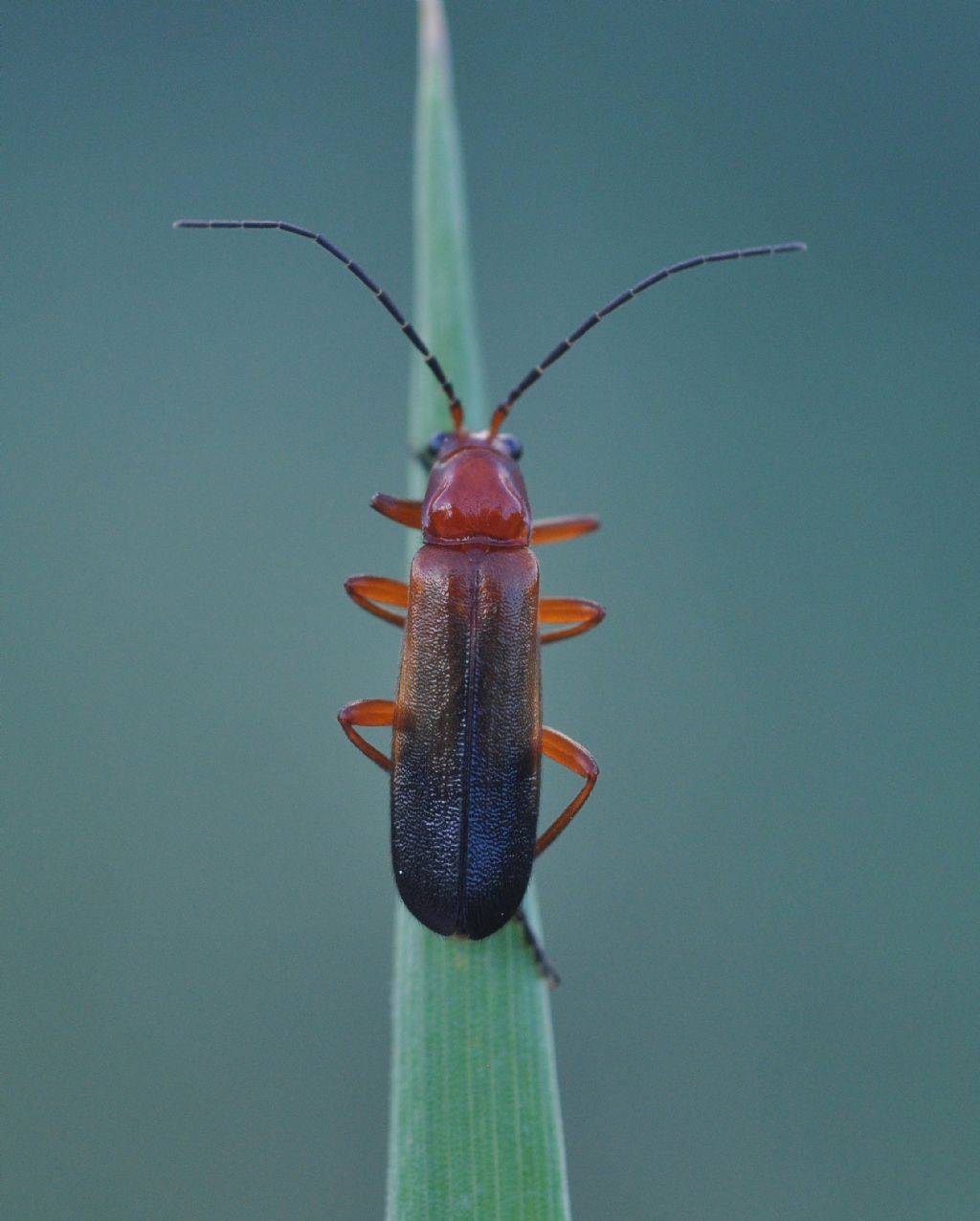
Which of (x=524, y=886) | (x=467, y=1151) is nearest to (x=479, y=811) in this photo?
(x=524, y=886)

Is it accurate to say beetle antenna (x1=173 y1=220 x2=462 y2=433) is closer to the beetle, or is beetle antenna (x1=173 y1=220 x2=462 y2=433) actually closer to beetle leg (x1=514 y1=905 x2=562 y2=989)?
the beetle

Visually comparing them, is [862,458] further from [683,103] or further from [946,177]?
[683,103]

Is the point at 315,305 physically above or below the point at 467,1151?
above

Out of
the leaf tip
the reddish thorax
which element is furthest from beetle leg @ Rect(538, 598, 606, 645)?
the leaf tip

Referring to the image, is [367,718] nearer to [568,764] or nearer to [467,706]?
[467,706]


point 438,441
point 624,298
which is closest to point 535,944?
point 438,441

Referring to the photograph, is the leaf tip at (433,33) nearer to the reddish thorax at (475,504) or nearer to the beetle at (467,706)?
the beetle at (467,706)
